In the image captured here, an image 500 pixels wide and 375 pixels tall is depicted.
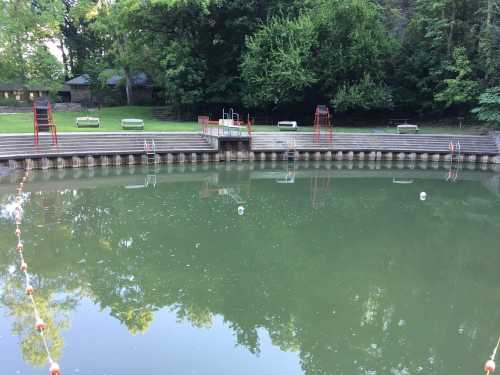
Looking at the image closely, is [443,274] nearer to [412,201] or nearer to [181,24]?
[412,201]

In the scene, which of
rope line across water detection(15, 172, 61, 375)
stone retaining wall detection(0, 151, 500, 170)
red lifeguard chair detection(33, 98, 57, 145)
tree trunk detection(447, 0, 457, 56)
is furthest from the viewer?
tree trunk detection(447, 0, 457, 56)

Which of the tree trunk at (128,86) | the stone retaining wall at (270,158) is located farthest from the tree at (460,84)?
the tree trunk at (128,86)

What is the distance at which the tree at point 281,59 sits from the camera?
78.9 ft

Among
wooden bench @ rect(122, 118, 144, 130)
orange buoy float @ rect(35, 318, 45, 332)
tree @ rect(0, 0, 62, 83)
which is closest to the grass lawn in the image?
wooden bench @ rect(122, 118, 144, 130)

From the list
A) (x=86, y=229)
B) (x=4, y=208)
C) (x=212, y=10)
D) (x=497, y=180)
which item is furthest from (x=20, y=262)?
(x=212, y=10)

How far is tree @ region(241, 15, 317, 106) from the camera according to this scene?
78.9 feet

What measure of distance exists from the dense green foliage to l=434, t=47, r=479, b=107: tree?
61 millimetres

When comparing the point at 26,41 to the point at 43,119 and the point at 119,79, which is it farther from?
the point at 43,119

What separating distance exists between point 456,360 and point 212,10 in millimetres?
25057

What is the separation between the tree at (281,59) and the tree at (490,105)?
8.97m

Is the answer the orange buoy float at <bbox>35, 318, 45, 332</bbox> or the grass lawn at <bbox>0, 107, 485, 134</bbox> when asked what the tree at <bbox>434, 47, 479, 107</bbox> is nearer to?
the grass lawn at <bbox>0, 107, 485, 134</bbox>

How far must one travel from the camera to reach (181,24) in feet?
88.3

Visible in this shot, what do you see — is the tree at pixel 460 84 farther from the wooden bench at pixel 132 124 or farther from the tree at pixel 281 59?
the wooden bench at pixel 132 124

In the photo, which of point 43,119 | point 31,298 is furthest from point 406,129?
point 31,298
